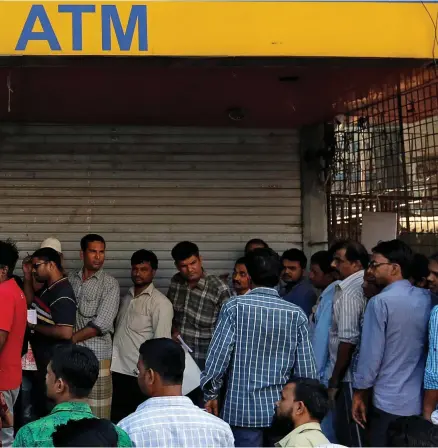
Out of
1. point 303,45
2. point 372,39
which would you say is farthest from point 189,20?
point 372,39

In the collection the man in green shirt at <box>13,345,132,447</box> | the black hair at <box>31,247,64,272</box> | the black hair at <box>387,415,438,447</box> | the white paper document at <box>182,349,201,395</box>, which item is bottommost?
the white paper document at <box>182,349,201,395</box>

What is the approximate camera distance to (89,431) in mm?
2523

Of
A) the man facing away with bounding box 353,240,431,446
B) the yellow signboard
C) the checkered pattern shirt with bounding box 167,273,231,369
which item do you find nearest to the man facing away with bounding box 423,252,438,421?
the man facing away with bounding box 353,240,431,446

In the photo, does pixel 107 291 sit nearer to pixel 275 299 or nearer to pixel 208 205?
pixel 208 205

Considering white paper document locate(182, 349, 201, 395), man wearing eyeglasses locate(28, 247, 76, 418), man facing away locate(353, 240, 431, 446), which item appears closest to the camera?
man facing away locate(353, 240, 431, 446)

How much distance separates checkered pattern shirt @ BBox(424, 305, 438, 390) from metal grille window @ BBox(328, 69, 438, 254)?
2842 millimetres

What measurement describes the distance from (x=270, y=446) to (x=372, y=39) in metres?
2.80

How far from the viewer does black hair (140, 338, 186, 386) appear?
123 inches

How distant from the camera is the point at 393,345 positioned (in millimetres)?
4418

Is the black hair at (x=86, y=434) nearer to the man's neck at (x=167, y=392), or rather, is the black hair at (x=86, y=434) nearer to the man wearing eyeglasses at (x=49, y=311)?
the man's neck at (x=167, y=392)

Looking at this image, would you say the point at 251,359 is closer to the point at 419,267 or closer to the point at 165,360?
the point at 165,360

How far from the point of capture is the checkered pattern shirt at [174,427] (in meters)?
2.83

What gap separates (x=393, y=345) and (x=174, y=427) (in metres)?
2.05

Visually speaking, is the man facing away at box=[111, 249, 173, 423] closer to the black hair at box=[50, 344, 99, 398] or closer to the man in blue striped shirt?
the man in blue striped shirt
